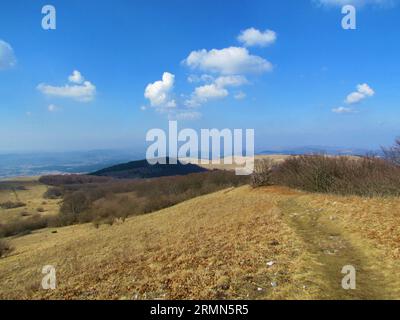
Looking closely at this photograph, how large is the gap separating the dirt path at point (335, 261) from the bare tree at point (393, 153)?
424 inches

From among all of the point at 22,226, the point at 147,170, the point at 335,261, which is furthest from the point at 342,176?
the point at 147,170

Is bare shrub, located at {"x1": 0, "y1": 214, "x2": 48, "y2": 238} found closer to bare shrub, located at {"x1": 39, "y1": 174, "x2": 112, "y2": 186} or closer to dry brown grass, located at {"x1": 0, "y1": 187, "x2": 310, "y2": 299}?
dry brown grass, located at {"x1": 0, "y1": 187, "x2": 310, "y2": 299}

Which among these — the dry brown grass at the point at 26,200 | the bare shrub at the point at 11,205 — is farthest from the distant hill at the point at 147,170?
the bare shrub at the point at 11,205

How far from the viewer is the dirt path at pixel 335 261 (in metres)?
8.16

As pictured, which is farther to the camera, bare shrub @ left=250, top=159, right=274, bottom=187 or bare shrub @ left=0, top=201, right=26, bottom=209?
bare shrub @ left=0, top=201, right=26, bottom=209

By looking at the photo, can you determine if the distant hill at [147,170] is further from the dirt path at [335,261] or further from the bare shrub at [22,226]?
the dirt path at [335,261]

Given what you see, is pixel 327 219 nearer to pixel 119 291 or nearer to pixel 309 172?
pixel 119 291

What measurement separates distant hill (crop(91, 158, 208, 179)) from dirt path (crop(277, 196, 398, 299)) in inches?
4547

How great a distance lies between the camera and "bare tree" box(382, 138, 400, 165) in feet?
81.5

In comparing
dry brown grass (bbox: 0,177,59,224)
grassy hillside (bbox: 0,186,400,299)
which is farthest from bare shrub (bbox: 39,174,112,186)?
grassy hillside (bbox: 0,186,400,299)

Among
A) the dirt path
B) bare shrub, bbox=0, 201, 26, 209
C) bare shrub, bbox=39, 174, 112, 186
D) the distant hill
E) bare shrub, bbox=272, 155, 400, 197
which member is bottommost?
bare shrub, bbox=0, 201, 26, 209
